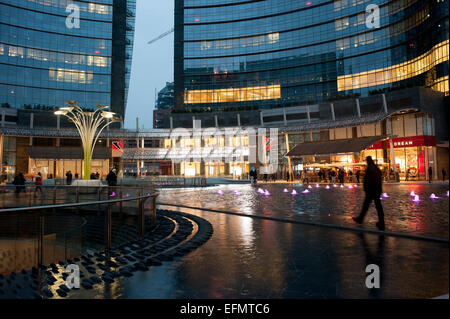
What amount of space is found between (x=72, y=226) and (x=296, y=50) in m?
62.5

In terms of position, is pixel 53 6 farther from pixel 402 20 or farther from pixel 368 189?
pixel 368 189

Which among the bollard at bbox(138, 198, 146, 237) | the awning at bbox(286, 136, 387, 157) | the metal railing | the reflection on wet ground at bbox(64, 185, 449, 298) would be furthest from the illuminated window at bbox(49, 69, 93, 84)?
the reflection on wet ground at bbox(64, 185, 449, 298)

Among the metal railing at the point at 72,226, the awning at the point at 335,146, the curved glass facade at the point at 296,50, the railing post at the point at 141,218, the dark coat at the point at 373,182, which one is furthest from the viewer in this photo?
the curved glass facade at the point at 296,50

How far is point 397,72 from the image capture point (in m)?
50.4

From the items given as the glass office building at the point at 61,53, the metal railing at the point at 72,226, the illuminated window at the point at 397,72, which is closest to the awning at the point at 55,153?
the glass office building at the point at 61,53

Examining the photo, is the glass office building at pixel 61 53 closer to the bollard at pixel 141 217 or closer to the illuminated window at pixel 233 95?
the illuminated window at pixel 233 95

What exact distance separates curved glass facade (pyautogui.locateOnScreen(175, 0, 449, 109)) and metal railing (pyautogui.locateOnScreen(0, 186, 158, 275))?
4768cm

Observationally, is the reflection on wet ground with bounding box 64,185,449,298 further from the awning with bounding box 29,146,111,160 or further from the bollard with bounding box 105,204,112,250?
the awning with bounding box 29,146,111,160

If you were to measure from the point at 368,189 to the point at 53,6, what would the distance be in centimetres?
7298

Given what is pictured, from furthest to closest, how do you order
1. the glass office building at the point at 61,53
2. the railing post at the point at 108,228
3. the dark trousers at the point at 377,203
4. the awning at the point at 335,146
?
the glass office building at the point at 61,53
the awning at the point at 335,146
the dark trousers at the point at 377,203
the railing post at the point at 108,228

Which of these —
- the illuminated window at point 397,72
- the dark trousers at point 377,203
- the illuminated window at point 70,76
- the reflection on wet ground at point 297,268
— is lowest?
the reflection on wet ground at point 297,268

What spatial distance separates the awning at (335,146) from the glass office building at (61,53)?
44130 mm

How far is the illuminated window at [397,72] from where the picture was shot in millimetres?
41031

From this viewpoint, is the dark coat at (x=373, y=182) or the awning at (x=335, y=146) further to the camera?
the awning at (x=335, y=146)
